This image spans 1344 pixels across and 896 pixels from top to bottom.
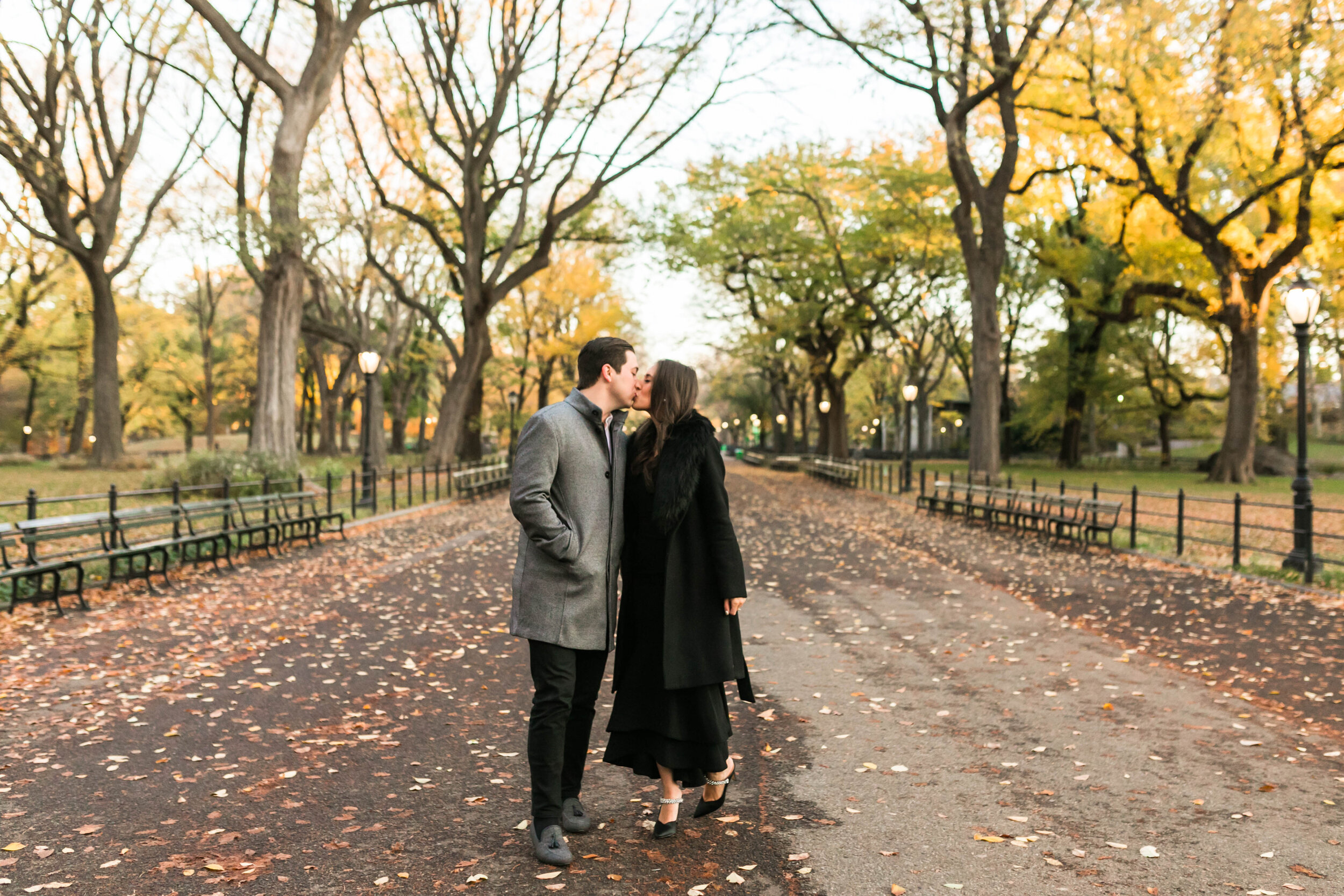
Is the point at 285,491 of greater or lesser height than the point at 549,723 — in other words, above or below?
Answer: below

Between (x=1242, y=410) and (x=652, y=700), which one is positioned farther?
(x=1242, y=410)

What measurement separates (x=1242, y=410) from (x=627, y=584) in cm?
3205

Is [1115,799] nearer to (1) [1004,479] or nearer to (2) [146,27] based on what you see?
(1) [1004,479]

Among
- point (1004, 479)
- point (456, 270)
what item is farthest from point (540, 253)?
point (1004, 479)

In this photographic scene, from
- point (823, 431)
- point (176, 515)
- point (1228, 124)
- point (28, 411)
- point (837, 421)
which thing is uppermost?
point (1228, 124)

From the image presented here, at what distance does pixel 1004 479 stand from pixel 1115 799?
21346 millimetres

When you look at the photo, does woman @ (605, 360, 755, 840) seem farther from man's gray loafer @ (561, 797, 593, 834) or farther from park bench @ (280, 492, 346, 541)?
park bench @ (280, 492, 346, 541)

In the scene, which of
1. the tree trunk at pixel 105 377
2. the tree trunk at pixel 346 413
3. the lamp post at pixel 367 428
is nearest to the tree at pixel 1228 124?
the lamp post at pixel 367 428

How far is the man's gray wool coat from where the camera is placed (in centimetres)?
396

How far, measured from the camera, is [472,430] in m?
35.2

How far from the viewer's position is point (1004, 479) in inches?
989

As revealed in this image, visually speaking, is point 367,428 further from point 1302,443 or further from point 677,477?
point 677,477

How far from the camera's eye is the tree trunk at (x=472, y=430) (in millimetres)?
34219

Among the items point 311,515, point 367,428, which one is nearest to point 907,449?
point 367,428
